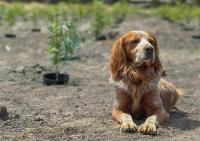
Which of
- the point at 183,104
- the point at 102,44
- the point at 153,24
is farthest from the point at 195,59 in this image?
the point at 153,24

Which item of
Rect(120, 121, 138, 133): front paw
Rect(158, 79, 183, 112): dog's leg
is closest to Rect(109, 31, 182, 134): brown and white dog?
Rect(120, 121, 138, 133): front paw

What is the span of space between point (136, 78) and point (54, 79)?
3256mm

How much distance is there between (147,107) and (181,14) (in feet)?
45.8

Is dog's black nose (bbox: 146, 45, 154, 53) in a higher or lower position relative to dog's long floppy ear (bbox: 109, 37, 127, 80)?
higher

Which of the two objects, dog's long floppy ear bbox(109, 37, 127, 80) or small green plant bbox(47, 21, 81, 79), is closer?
dog's long floppy ear bbox(109, 37, 127, 80)

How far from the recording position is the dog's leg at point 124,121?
6.91 metres

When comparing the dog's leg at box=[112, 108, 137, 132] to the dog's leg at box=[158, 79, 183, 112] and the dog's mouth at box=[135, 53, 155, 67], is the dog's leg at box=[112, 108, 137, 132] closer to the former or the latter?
the dog's mouth at box=[135, 53, 155, 67]

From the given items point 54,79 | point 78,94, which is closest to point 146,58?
point 78,94

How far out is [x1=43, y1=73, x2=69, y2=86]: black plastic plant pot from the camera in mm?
10156

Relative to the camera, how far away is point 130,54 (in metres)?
7.41

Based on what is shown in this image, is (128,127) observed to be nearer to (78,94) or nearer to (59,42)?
(78,94)

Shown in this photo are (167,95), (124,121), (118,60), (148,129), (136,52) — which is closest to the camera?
(148,129)

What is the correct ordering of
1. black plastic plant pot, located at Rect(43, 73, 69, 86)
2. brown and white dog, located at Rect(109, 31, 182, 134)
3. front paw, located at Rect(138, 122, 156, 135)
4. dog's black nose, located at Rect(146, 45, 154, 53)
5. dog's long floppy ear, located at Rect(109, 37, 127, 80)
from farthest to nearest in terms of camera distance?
black plastic plant pot, located at Rect(43, 73, 69, 86) → dog's long floppy ear, located at Rect(109, 37, 127, 80) → brown and white dog, located at Rect(109, 31, 182, 134) → dog's black nose, located at Rect(146, 45, 154, 53) → front paw, located at Rect(138, 122, 156, 135)

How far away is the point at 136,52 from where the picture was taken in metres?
7.29
